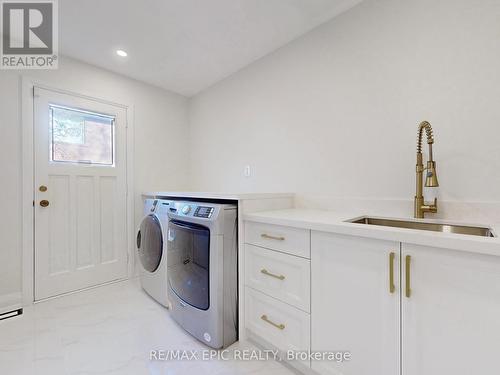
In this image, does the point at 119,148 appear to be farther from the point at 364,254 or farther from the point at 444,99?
the point at 444,99

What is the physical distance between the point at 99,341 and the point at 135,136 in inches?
78.1

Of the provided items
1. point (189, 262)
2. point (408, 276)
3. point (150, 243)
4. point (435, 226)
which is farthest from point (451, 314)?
point (150, 243)

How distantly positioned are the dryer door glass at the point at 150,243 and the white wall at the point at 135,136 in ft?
1.71

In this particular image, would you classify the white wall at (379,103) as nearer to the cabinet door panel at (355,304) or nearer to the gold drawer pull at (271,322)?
the cabinet door panel at (355,304)

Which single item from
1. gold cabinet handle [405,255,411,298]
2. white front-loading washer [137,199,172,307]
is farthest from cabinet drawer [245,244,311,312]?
white front-loading washer [137,199,172,307]

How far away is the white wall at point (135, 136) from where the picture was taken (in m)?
1.85

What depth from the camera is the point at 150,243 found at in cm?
210

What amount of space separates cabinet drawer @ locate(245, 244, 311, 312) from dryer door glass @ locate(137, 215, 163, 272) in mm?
945

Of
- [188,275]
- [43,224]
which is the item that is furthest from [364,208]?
[43,224]

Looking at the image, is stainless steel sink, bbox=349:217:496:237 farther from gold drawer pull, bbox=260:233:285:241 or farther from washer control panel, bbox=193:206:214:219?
washer control panel, bbox=193:206:214:219

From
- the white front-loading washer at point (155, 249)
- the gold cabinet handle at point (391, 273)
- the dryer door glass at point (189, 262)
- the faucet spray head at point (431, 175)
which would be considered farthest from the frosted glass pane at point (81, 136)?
the faucet spray head at point (431, 175)

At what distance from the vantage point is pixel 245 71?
236cm

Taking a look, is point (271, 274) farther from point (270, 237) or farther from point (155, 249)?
point (155, 249)

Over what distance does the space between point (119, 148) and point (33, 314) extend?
1.62 meters
